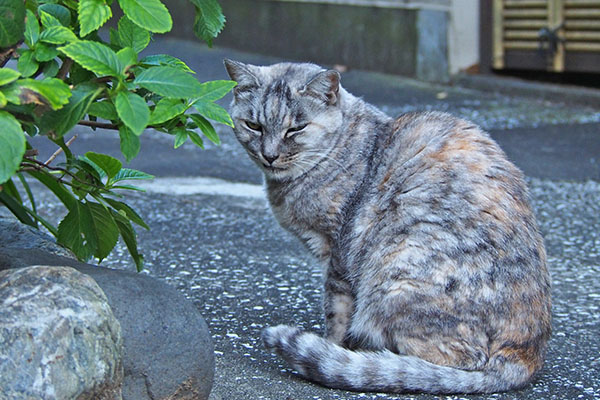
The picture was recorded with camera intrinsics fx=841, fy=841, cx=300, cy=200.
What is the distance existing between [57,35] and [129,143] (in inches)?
11.5

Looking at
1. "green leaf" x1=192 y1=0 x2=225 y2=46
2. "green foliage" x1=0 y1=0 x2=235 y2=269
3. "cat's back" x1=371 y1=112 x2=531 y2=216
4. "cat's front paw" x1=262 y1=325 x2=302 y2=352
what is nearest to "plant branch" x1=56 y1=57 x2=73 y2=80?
"green foliage" x1=0 y1=0 x2=235 y2=269

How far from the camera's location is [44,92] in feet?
5.95

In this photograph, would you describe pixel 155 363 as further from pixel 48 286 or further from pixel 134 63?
pixel 134 63

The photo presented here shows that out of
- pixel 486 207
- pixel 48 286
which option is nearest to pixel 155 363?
pixel 48 286

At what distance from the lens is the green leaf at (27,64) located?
190cm

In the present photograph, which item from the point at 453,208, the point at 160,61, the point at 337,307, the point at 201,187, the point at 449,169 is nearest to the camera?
the point at 160,61

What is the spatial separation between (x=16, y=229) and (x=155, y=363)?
966 mm

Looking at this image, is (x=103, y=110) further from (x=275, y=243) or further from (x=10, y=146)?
(x=275, y=243)

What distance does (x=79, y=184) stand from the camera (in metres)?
2.42

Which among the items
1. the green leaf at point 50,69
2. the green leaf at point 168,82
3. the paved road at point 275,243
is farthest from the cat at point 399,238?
the green leaf at point 50,69

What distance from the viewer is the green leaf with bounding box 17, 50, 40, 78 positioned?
74.7 inches

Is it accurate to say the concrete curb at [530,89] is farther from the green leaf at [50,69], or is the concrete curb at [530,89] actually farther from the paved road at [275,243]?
the green leaf at [50,69]

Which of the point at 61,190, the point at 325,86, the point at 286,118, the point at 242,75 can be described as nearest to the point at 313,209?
the point at 286,118

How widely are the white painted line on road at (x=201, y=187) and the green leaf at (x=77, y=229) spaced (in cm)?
249
